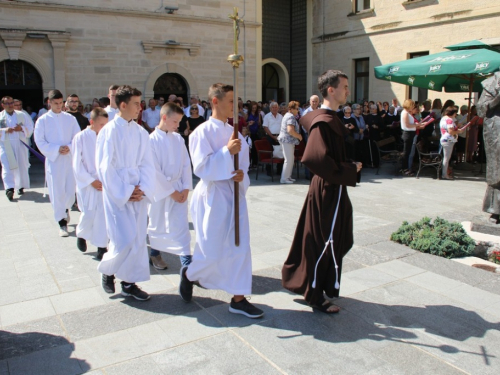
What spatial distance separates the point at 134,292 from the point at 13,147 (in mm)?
6582

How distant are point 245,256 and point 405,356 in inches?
54.5

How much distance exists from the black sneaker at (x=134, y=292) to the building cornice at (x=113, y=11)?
1357 cm

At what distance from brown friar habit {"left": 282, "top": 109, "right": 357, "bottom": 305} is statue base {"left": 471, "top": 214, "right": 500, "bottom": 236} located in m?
2.93

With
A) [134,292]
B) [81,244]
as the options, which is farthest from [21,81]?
[134,292]

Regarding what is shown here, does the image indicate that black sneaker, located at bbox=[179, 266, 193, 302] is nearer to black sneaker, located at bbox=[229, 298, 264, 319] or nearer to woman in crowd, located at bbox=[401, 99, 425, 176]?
black sneaker, located at bbox=[229, 298, 264, 319]

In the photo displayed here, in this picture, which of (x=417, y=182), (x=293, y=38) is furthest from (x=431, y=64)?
(x=293, y=38)

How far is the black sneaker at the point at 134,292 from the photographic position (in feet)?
13.9

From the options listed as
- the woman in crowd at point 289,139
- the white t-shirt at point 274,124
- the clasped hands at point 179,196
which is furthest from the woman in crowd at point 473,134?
the clasped hands at point 179,196

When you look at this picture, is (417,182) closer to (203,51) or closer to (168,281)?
(168,281)

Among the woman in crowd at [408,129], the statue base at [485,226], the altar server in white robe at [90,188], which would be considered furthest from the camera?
the woman in crowd at [408,129]

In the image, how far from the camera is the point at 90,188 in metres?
5.44

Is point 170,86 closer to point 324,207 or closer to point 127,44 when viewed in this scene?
point 127,44

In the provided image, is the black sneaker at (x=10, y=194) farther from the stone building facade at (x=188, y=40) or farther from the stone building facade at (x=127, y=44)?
the stone building facade at (x=188, y=40)

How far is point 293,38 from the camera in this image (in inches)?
931
